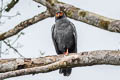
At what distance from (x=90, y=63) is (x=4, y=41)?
330 cm

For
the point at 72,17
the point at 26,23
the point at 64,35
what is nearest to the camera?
the point at 72,17

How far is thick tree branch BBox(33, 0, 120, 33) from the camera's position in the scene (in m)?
4.64

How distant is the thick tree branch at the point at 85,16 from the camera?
4.64m

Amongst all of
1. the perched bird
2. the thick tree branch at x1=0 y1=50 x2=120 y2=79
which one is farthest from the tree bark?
the perched bird

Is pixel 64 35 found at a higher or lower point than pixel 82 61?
lower

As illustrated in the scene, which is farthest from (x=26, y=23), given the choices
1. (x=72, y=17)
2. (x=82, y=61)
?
(x=82, y=61)

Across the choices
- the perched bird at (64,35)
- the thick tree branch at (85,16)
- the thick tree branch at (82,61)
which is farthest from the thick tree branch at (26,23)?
the thick tree branch at (82,61)

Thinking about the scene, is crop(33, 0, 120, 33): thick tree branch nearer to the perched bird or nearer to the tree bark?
the tree bark

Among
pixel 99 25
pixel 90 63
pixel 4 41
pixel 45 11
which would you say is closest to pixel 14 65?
pixel 90 63

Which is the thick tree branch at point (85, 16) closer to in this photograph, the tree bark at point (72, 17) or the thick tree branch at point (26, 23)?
the tree bark at point (72, 17)

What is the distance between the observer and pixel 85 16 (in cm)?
506

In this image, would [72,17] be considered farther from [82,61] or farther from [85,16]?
[82,61]

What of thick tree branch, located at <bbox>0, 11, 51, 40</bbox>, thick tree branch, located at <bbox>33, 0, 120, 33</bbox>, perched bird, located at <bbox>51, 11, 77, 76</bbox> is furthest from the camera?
perched bird, located at <bbox>51, 11, 77, 76</bbox>

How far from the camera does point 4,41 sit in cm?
695
